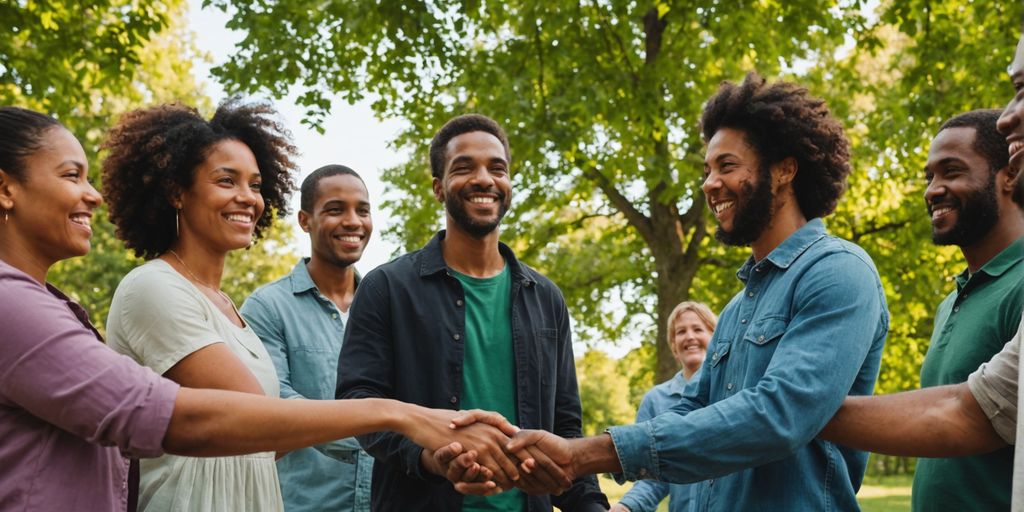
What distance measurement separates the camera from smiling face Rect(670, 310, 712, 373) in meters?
7.81

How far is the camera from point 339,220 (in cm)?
605

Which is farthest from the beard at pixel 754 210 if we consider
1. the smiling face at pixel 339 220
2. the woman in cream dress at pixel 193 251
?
the smiling face at pixel 339 220

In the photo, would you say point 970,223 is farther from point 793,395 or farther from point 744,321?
point 793,395

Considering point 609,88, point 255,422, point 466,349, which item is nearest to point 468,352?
point 466,349

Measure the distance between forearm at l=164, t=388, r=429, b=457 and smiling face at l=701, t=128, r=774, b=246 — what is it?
5.21ft

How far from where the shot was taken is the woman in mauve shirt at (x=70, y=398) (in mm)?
2635

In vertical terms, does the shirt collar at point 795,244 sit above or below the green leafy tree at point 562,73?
A: below

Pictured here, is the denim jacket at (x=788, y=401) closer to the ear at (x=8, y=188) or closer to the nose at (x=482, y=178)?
the nose at (x=482, y=178)

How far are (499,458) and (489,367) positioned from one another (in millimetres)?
455

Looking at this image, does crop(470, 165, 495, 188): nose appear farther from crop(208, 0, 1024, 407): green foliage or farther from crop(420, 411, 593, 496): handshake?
crop(208, 0, 1024, 407): green foliage

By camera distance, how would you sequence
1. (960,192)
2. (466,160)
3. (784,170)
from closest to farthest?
1. (784,170)
2. (960,192)
3. (466,160)

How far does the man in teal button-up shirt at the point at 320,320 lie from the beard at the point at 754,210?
2369 mm

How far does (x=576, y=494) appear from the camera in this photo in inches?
171

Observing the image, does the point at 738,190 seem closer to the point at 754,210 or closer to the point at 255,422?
the point at 754,210
